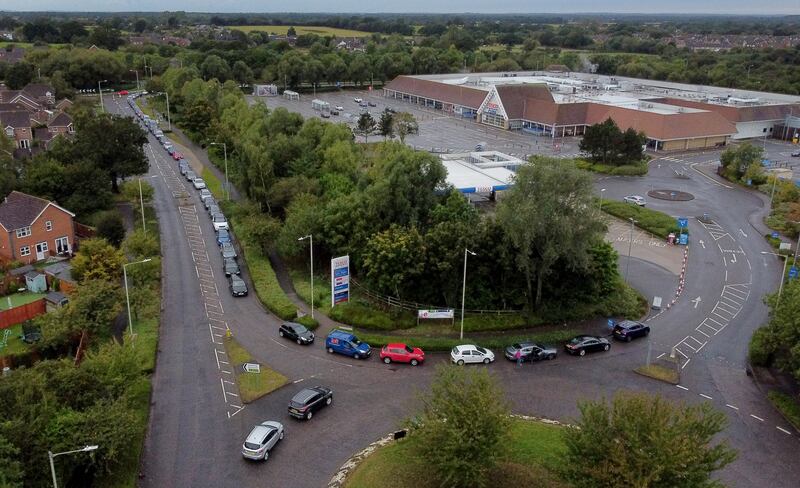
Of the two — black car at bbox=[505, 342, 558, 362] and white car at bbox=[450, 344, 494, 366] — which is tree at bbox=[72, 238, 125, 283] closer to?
white car at bbox=[450, 344, 494, 366]

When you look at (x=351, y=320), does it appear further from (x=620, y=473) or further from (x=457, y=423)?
(x=620, y=473)

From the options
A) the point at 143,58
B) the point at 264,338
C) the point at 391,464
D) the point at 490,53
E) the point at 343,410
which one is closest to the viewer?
the point at 391,464

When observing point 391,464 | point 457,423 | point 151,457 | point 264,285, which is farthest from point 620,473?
point 264,285

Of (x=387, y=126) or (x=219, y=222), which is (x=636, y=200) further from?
(x=219, y=222)


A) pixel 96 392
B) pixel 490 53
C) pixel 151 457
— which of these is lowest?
pixel 151 457

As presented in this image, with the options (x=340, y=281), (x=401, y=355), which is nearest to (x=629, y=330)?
(x=401, y=355)

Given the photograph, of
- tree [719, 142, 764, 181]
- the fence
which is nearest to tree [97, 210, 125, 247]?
the fence

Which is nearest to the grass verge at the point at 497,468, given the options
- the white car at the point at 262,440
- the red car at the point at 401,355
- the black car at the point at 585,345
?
the white car at the point at 262,440
